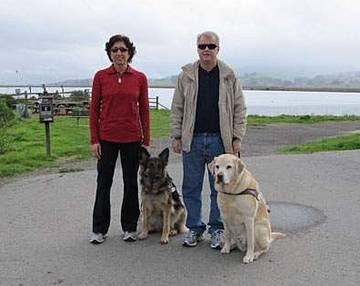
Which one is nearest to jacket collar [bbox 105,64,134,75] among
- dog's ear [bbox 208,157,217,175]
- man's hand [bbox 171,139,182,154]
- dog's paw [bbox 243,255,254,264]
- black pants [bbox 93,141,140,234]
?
black pants [bbox 93,141,140,234]

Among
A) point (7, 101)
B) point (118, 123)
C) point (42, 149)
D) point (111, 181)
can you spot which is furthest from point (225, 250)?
point (7, 101)

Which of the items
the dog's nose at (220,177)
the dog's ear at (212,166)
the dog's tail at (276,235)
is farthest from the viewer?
the dog's tail at (276,235)

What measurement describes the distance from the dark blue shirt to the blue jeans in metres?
0.14

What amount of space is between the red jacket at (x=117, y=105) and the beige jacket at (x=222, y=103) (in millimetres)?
461

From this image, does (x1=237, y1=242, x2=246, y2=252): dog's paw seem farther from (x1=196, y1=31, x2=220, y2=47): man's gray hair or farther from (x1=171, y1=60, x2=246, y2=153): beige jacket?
(x1=196, y1=31, x2=220, y2=47): man's gray hair

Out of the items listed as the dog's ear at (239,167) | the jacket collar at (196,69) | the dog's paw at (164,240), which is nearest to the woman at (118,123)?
the dog's paw at (164,240)

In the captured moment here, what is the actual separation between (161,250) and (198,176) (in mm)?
871

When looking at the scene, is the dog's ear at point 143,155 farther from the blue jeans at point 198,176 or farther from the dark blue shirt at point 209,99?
the dark blue shirt at point 209,99

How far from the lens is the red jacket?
583 cm

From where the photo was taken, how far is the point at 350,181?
32.0 feet

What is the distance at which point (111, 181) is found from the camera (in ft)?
20.2

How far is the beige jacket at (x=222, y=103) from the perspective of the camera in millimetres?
5617

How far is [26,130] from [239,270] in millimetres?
18522

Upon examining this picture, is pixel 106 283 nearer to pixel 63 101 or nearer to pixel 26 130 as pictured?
pixel 26 130
